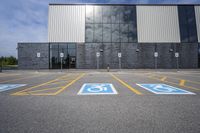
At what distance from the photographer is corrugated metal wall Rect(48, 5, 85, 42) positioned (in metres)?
26.8

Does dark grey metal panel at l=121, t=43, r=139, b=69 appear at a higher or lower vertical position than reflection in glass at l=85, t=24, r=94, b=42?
lower

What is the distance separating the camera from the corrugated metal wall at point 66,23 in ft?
87.8

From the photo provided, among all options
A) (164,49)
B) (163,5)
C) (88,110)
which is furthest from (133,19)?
(88,110)

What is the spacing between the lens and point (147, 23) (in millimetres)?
27578

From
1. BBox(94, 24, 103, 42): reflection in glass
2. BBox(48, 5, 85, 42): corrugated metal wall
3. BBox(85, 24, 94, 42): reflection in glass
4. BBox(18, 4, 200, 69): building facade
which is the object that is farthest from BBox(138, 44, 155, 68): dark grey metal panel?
BBox(48, 5, 85, 42): corrugated metal wall

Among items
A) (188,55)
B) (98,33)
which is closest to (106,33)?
(98,33)

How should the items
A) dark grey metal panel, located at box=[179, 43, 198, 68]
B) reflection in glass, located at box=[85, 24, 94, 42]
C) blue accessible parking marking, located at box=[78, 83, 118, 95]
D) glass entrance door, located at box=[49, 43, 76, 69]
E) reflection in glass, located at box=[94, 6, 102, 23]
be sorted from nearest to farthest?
blue accessible parking marking, located at box=[78, 83, 118, 95], glass entrance door, located at box=[49, 43, 76, 69], dark grey metal panel, located at box=[179, 43, 198, 68], reflection in glass, located at box=[85, 24, 94, 42], reflection in glass, located at box=[94, 6, 102, 23]

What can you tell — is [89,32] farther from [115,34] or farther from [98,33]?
[115,34]

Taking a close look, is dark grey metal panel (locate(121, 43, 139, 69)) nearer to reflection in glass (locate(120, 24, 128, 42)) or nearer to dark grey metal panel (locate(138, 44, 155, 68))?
dark grey metal panel (locate(138, 44, 155, 68))

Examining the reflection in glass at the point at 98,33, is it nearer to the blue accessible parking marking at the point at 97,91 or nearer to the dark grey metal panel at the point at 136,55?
the dark grey metal panel at the point at 136,55

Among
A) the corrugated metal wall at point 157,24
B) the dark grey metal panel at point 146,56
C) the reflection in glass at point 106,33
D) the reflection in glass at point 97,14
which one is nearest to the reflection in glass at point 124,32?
the reflection in glass at point 106,33

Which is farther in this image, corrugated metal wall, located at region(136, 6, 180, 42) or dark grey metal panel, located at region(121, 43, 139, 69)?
corrugated metal wall, located at region(136, 6, 180, 42)

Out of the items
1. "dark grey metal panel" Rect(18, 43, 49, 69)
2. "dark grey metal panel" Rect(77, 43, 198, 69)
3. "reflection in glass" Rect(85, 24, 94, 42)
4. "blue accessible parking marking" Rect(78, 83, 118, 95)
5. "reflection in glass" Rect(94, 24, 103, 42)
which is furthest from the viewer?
"reflection in glass" Rect(94, 24, 103, 42)

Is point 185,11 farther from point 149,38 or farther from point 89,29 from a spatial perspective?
point 89,29
